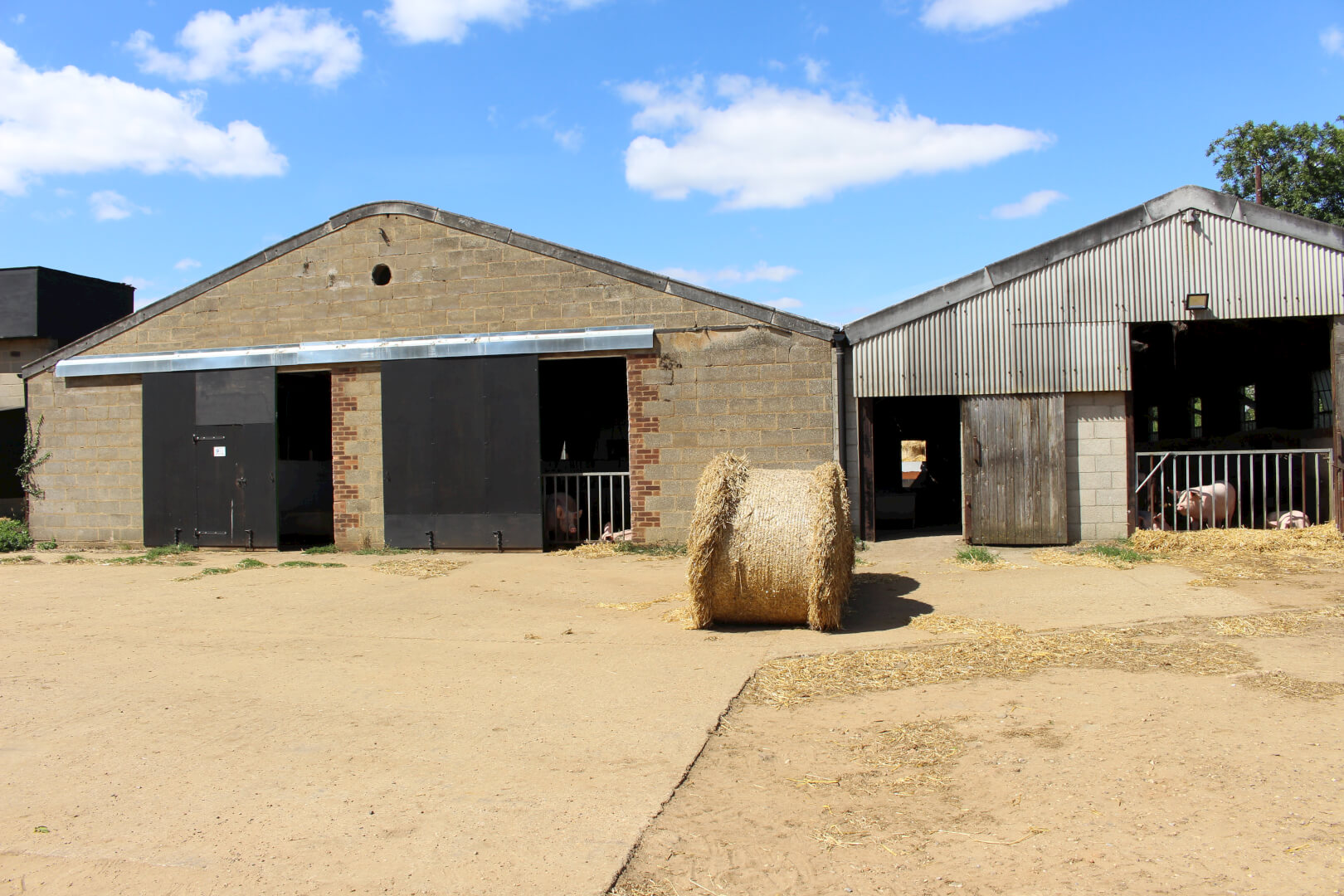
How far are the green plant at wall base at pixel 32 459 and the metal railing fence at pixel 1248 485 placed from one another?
17.2 m

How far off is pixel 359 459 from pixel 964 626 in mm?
9789

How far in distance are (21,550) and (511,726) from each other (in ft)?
45.1

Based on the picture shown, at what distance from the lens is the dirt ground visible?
132 inches

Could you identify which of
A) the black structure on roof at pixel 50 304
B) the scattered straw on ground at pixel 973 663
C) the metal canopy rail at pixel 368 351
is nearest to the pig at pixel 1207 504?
the scattered straw on ground at pixel 973 663

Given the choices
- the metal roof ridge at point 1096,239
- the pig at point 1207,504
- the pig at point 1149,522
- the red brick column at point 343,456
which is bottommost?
the pig at point 1149,522

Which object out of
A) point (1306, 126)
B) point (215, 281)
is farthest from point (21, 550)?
point (1306, 126)

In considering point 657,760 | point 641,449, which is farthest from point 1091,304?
point 657,760

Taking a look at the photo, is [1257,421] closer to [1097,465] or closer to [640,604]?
[1097,465]

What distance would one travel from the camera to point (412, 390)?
13.6 meters

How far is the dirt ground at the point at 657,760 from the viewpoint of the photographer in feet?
11.0

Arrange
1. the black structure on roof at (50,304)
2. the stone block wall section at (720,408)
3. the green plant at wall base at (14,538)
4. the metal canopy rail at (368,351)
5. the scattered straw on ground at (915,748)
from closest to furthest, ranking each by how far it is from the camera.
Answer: the scattered straw on ground at (915,748), the stone block wall section at (720,408), the metal canopy rail at (368,351), the green plant at wall base at (14,538), the black structure on roof at (50,304)

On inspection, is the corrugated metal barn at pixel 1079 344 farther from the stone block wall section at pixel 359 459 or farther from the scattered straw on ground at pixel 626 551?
the stone block wall section at pixel 359 459

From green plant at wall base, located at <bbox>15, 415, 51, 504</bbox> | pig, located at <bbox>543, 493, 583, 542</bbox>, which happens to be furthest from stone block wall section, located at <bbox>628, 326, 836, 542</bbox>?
green plant at wall base, located at <bbox>15, 415, 51, 504</bbox>

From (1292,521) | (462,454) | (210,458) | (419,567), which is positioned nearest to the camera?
(419,567)
